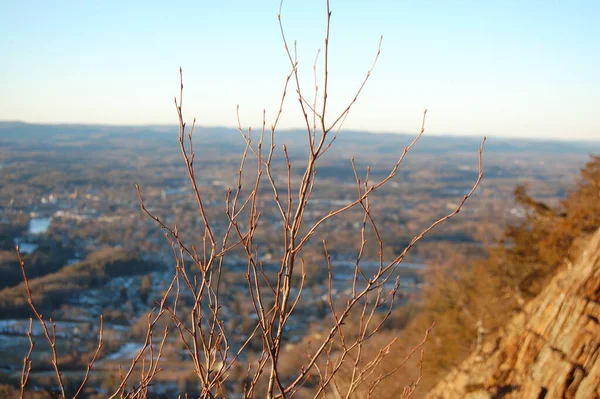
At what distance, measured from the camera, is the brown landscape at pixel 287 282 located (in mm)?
1504

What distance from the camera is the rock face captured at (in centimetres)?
407

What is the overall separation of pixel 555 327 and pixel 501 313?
517cm

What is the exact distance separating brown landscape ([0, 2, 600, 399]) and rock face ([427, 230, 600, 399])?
0.02 metres

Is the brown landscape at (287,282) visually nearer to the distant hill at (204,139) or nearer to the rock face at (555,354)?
the rock face at (555,354)

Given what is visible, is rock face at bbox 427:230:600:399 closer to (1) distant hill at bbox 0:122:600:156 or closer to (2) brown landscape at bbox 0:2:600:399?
(2) brown landscape at bbox 0:2:600:399

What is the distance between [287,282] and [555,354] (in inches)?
155

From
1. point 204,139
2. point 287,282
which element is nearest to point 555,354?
point 287,282

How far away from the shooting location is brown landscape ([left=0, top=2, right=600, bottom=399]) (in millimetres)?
1504

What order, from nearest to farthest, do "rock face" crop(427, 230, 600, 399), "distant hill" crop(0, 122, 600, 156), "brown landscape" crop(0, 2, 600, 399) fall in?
"brown landscape" crop(0, 2, 600, 399), "rock face" crop(427, 230, 600, 399), "distant hill" crop(0, 122, 600, 156)

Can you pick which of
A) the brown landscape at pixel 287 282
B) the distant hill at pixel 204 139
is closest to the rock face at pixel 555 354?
the brown landscape at pixel 287 282

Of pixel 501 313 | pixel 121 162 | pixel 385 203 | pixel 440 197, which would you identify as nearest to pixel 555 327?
pixel 501 313

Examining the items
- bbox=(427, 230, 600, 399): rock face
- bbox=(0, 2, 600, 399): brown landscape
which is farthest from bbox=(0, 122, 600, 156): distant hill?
bbox=(427, 230, 600, 399): rock face

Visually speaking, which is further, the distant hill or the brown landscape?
the distant hill

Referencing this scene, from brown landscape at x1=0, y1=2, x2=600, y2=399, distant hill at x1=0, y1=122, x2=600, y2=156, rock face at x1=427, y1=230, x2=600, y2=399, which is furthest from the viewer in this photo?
distant hill at x1=0, y1=122, x2=600, y2=156
